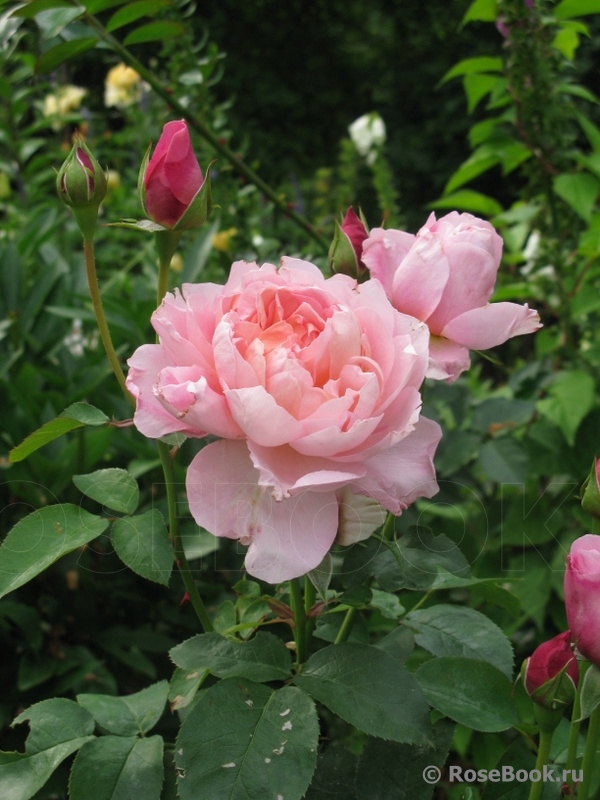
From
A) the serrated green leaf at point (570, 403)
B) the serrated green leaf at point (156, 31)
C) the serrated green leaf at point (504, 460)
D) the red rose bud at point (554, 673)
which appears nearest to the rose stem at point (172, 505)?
the red rose bud at point (554, 673)

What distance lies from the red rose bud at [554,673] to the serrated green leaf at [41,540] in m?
0.25

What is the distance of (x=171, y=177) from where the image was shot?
0.52 meters

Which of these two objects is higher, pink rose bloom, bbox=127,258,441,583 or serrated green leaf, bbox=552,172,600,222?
pink rose bloom, bbox=127,258,441,583

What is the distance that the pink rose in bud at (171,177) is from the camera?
518 millimetres

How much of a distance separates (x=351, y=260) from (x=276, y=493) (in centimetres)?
21

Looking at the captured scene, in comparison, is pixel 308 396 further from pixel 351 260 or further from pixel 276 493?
pixel 351 260

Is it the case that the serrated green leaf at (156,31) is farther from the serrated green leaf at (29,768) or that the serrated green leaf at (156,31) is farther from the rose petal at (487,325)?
the serrated green leaf at (29,768)

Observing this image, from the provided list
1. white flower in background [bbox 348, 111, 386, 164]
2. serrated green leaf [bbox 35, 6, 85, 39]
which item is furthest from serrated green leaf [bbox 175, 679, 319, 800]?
white flower in background [bbox 348, 111, 386, 164]

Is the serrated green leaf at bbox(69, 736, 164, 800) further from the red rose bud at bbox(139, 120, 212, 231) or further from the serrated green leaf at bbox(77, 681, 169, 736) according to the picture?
the red rose bud at bbox(139, 120, 212, 231)

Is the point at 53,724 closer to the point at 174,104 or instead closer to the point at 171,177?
the point at 171,177

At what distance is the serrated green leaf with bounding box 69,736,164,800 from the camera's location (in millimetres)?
487

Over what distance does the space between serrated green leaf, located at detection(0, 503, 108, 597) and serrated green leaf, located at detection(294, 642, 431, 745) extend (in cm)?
15

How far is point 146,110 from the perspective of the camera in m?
2.33

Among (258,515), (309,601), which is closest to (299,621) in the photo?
(309,601)
